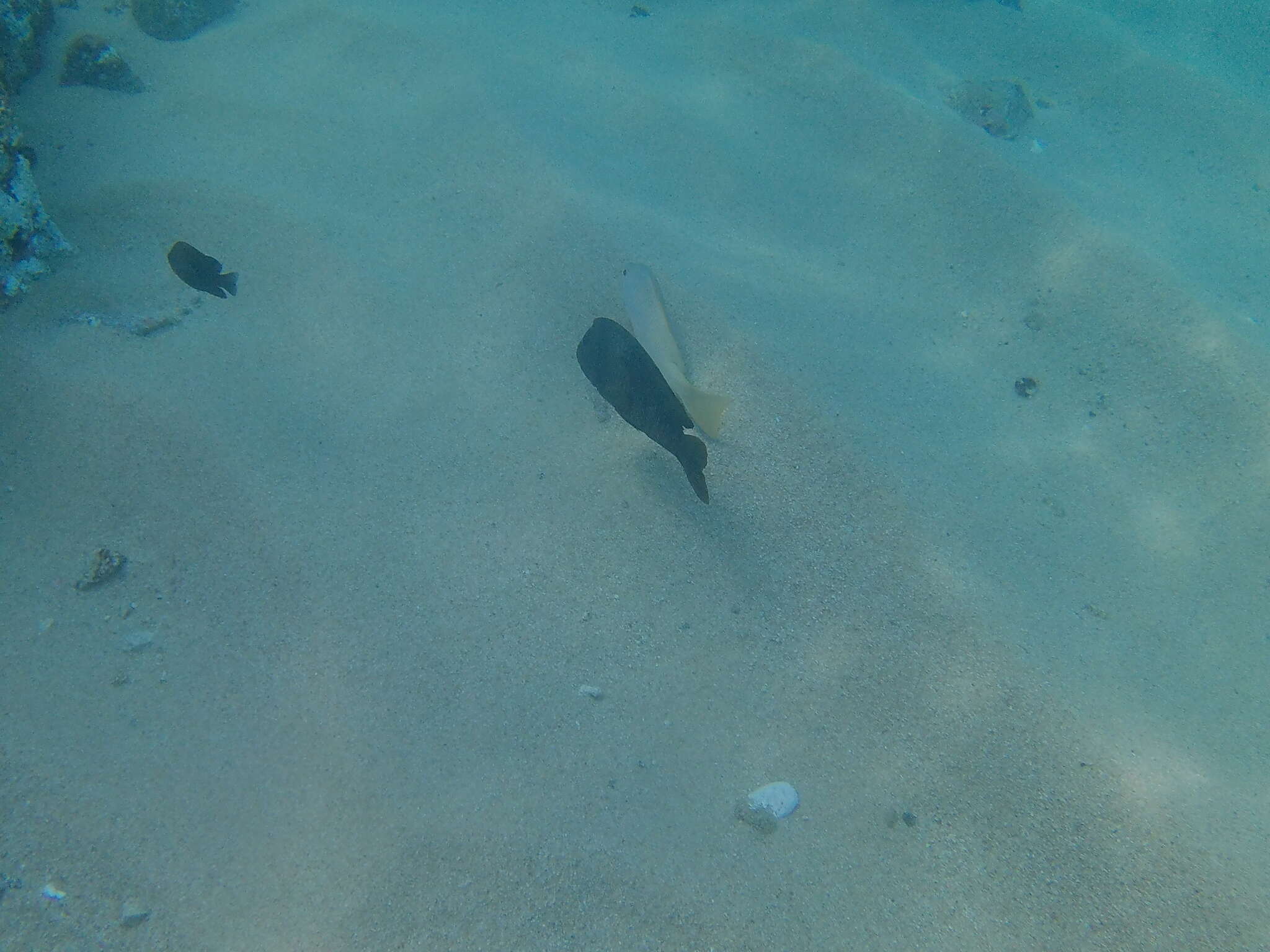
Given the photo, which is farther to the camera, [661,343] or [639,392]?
[661,343]

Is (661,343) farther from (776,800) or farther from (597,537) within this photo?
(776,800)

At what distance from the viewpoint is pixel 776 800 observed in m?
2.49

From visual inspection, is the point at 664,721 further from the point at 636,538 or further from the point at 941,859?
the point at 941,859

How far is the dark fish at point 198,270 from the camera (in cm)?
326

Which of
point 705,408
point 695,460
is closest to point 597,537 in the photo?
point 695,460

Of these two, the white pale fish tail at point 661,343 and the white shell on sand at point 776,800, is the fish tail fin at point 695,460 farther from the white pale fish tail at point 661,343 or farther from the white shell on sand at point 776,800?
the white shell on sand at point 776,800

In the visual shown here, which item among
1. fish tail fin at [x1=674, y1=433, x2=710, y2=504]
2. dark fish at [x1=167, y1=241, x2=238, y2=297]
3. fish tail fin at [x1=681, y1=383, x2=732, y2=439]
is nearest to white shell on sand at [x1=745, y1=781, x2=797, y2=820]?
fish tail fin at [x1=674, y1=433, x2=710, y2=504]

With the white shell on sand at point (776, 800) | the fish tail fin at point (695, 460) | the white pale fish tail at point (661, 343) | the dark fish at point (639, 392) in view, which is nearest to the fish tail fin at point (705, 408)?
the white pale fish tail at point (661, 343)

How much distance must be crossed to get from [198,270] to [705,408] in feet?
9.38

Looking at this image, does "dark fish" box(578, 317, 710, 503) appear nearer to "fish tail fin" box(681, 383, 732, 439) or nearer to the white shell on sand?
"fish tail fin" box(681, 383, 732, 439)

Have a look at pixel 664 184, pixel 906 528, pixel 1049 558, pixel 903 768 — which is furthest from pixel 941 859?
pixel 664 184

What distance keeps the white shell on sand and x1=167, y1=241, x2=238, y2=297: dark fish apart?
12.4 feet

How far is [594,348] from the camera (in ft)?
9.93

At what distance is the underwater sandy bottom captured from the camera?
2330mm
